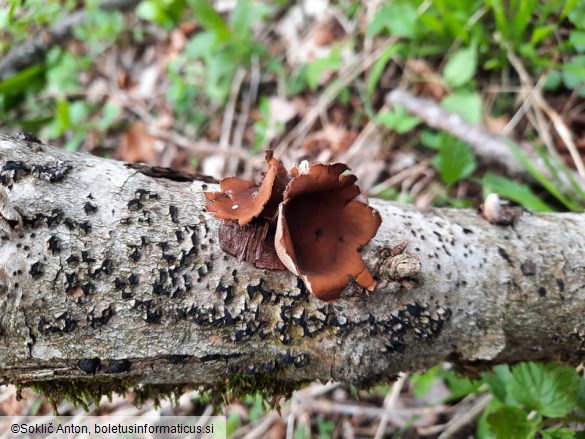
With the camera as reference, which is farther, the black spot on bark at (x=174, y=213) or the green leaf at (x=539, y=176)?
the green leaf at (x=539, y=176)

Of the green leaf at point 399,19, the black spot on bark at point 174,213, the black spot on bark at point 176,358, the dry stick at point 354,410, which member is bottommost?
the dry stick at point 354,410

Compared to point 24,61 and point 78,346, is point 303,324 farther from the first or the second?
point 24,61

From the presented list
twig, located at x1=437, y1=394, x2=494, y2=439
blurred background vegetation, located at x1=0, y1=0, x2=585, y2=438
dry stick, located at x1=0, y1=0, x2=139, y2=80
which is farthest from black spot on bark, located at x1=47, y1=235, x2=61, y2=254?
dry stick, located at x1=0, y1=0, x2=139, y2=80

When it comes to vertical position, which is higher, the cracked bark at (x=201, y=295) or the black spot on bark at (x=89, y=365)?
the cracked bark at (x=201, y=295)

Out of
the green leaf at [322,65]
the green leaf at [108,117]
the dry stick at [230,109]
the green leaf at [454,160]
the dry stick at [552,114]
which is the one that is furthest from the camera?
the green leaf at [108,117]

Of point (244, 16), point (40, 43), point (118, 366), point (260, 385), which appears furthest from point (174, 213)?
point (40, 43)

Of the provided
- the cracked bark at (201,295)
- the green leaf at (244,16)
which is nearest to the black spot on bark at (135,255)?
the cracked bark at (201,295)

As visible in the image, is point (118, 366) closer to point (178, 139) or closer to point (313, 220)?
point (313, 220)

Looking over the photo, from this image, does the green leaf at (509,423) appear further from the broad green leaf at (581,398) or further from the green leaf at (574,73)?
the green leaf at (574,73)
